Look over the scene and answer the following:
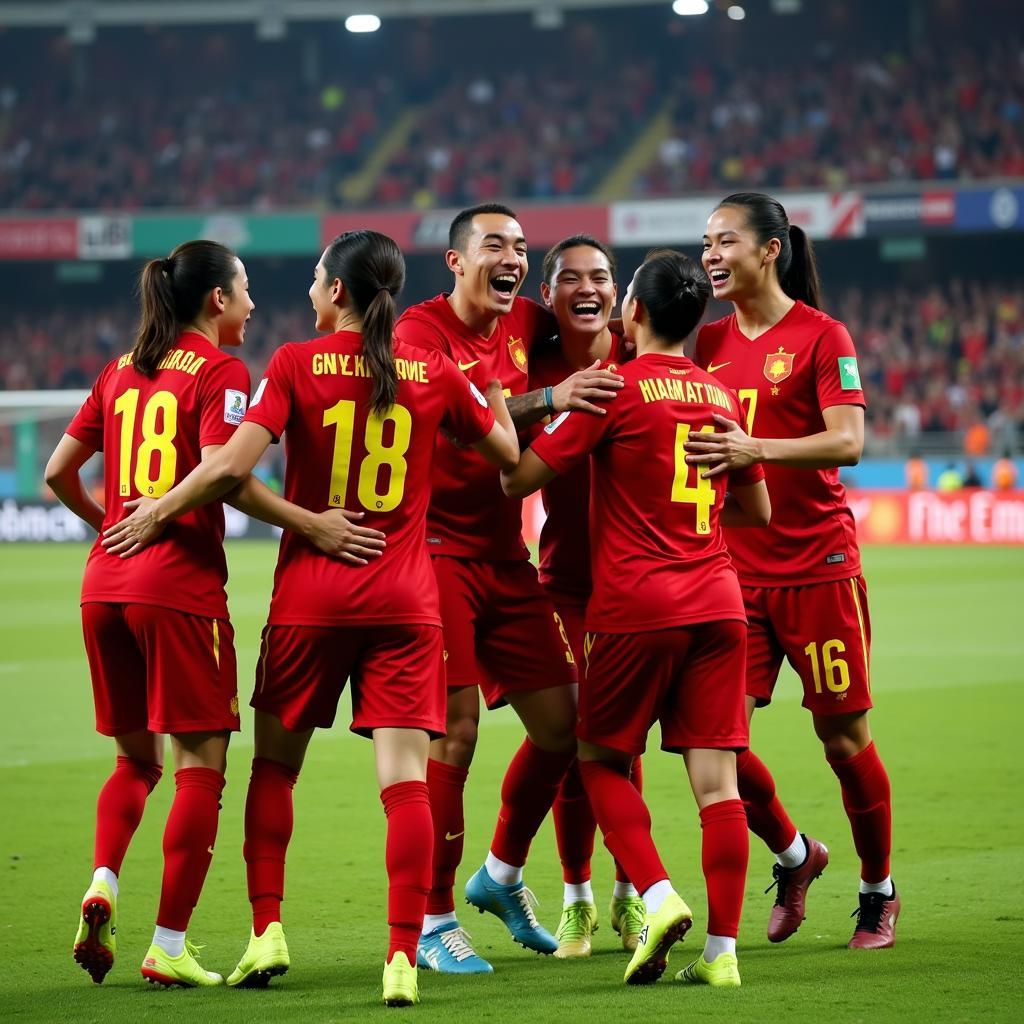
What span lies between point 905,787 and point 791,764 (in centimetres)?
83

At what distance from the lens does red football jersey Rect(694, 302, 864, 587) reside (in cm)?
512

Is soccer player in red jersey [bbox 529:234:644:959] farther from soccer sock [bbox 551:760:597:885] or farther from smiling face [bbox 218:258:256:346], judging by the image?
smiling face [bbox 218:258:256:346]

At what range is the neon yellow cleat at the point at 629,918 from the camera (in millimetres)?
5141

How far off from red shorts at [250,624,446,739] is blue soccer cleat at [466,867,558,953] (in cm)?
90

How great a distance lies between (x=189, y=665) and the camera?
4477 mm

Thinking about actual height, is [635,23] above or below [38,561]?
above

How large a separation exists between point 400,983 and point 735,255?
2499mm

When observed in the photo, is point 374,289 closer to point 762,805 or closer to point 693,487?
point 693,487

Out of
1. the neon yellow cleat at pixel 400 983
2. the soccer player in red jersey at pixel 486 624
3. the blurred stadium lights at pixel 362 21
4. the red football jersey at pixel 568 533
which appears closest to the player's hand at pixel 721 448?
the soccer player in red jersey at pixel 486 624

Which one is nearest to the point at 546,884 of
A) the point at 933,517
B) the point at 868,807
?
the point at 868,807

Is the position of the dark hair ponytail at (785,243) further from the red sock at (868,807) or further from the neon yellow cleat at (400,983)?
the neon yellow cleat at (400,983)

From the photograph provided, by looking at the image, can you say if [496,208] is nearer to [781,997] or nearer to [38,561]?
[781,997]

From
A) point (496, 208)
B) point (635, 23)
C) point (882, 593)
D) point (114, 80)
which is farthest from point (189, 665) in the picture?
point (114, 80)

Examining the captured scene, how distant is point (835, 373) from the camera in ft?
16.7
